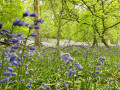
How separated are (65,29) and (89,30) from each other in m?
7.17

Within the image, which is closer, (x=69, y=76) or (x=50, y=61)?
(x=69, y=76)

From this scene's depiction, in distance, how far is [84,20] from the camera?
8.54 m

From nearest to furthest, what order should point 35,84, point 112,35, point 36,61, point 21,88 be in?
point 21,88 → point 35,84 → point 36,61 → point 112,35

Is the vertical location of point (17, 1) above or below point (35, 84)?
above

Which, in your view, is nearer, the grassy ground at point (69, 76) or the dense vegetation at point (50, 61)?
the dense vegetation at point (50, 61)

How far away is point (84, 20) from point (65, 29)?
8384mm

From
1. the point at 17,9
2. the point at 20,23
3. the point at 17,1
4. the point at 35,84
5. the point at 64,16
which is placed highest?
the point at 17,1

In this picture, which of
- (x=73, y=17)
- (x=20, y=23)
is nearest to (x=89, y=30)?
(x=73, y=17)

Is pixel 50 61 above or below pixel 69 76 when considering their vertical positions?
below

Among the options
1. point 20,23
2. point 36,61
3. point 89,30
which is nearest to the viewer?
point 20,23

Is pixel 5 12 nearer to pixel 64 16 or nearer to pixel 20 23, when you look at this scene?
pixel 64 16

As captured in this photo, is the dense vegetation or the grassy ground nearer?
the dense vegetation

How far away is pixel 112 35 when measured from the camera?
12.2 metres

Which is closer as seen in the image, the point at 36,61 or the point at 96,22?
the point at 36,61
